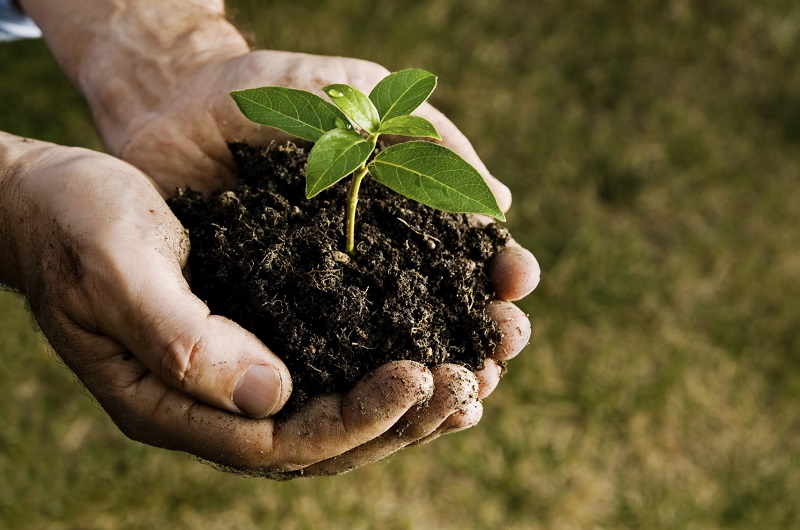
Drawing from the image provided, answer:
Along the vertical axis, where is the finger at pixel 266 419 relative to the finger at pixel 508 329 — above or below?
below

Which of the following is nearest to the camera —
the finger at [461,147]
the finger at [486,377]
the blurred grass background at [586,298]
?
the finger at [486,377]

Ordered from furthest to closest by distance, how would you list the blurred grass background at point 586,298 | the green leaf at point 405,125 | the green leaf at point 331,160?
the blurred grass background at point 586,298, the green leaf at point 405,125, the green leaf at point 331,160

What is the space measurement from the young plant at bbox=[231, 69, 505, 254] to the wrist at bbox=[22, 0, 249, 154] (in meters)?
0.80

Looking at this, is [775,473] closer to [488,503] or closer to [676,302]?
[676,302]

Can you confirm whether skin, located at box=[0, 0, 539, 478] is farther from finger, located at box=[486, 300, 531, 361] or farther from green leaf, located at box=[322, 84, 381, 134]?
green leaf, located at box=[322, 84, 381, 134]

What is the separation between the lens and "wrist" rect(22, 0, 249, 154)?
229 cm

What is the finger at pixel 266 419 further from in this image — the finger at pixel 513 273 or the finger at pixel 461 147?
the finger at pixel 461 147

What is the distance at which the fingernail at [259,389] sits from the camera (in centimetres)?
147

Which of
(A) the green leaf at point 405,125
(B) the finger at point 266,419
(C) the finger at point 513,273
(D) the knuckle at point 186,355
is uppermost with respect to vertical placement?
(A) the green leaf at point 405,125

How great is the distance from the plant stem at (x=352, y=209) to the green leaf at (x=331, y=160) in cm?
10

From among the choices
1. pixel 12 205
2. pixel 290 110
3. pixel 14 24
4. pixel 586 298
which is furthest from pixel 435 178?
pixel 586 298

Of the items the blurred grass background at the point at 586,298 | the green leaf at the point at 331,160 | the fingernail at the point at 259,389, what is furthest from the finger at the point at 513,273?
the blurred grass background at the point at 586,298

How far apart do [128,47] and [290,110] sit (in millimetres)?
1103

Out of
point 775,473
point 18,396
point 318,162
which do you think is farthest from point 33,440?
point 775,473
